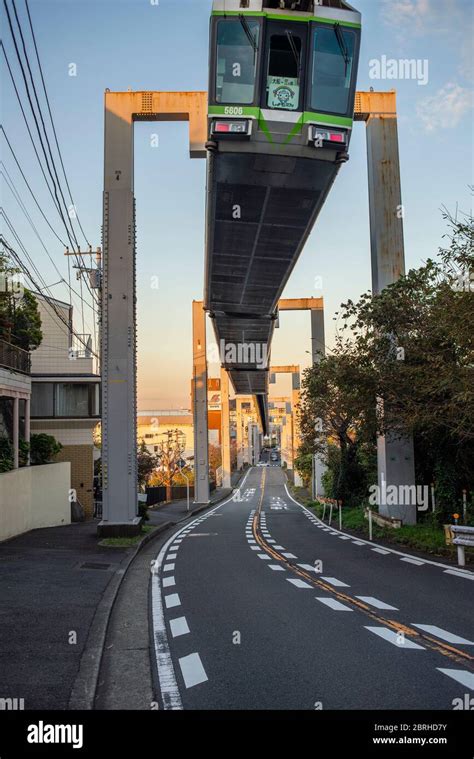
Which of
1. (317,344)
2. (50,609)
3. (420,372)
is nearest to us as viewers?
(50,609)

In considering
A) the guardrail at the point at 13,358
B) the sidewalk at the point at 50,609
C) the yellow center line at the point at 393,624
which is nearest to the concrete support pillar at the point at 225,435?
the guardrail at the point at 13,358

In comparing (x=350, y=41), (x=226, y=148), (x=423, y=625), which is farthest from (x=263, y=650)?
(x=350, y=41)

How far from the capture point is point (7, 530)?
57.5ft

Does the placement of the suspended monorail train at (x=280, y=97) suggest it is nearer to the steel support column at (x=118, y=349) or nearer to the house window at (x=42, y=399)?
the steel support column at (x=118, y=349)

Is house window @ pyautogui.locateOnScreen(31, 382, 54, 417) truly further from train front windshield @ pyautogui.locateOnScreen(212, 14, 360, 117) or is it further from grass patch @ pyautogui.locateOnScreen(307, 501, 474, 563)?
train front windshield @ pyautogui.locateOnScreen(212, 14, 360, 117)

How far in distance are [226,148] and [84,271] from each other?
1524 centimetres

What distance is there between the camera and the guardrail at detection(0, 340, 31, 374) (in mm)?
19531

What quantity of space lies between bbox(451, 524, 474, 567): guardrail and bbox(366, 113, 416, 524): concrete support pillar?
708 centimetres

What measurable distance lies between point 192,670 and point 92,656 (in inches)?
43.4

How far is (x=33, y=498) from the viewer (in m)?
21.7

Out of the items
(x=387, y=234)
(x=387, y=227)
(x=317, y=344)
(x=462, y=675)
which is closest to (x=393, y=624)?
(x=462, y=675)

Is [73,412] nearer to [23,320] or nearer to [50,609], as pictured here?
[23,320]

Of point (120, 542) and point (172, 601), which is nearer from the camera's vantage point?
point (172, 601)

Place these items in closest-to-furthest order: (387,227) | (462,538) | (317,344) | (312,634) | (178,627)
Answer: (312,634), (178,627), (462,538), (387,227), (317,344)
